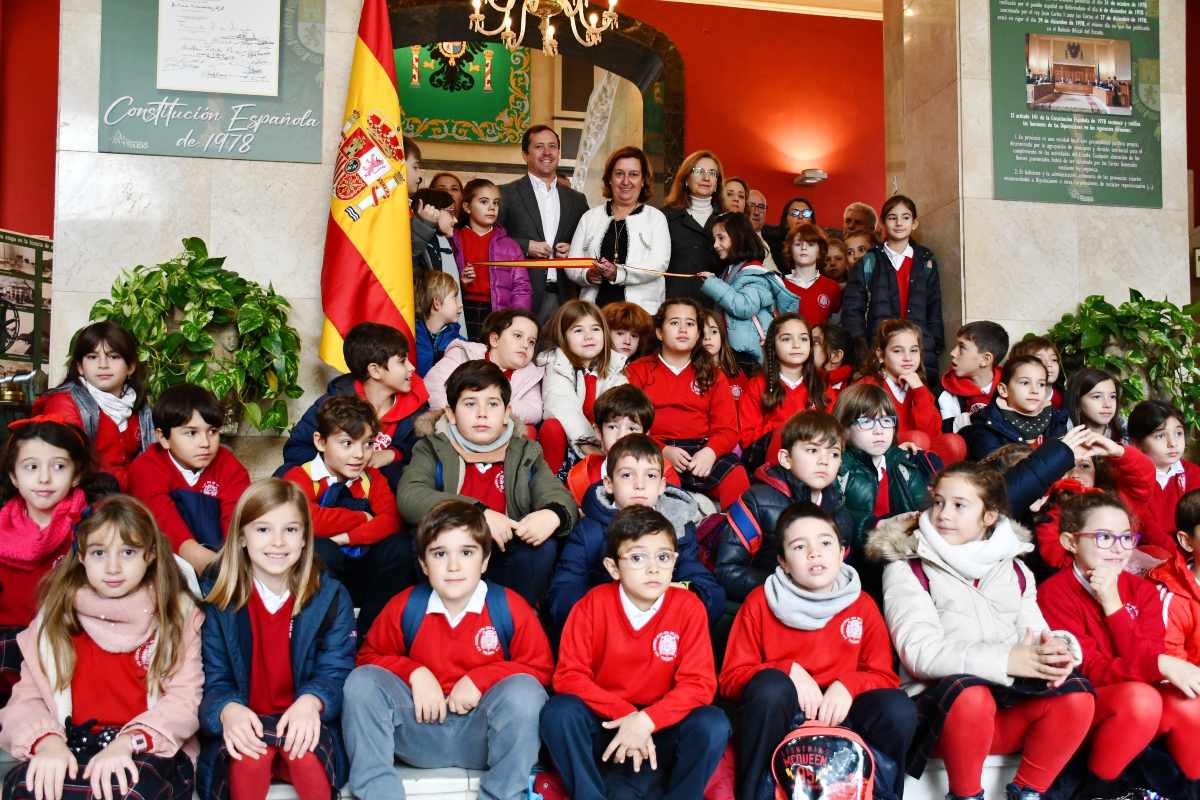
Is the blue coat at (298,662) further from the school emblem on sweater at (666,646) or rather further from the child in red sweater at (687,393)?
the child in red sweater at (687,393)

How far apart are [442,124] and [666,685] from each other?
354 inches

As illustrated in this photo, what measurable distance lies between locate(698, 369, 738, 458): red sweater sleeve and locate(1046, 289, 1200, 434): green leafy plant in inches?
77.8

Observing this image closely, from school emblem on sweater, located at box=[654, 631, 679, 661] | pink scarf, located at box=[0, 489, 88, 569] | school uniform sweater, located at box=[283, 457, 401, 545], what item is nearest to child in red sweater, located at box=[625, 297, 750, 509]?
school uniform sweater, located at box=[283, 457, 401, 545]

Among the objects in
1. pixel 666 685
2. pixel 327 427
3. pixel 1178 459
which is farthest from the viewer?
pixel 1178 459

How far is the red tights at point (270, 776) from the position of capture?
8.74 feet

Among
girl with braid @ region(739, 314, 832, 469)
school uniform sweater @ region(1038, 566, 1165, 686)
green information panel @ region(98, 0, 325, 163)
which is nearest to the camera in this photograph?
school uniform sweater @ region(1038, 566, 1165, 686)

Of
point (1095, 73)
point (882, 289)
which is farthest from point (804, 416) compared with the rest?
point (1095, 73)

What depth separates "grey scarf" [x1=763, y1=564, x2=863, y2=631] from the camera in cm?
302

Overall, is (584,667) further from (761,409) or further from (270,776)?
(761,409)

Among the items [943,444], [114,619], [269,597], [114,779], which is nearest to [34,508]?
[114,619]

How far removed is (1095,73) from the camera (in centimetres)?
582

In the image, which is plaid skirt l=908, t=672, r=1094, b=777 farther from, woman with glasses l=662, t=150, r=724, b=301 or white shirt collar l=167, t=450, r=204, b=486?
woman with glasses l=662, t=150, r=724, b=301

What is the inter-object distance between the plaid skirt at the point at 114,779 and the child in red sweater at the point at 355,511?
0.85m

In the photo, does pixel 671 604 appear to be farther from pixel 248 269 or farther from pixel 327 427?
pixel 248 269
